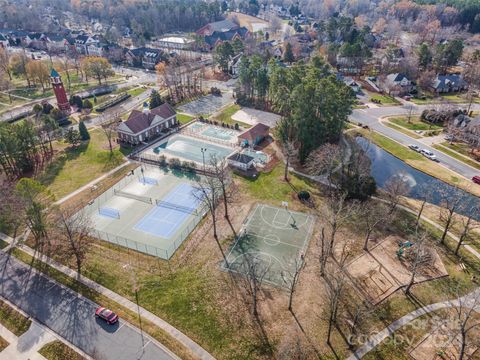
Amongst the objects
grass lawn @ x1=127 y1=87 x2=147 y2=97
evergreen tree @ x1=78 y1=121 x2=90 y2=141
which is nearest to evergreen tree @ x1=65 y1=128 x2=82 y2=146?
evergreen tree @ x1=78 y1=121 x2=90 y2=141

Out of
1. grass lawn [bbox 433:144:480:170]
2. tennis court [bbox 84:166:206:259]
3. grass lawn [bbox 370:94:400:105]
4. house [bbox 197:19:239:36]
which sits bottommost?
tennis court [bbox 84:166:206:259]

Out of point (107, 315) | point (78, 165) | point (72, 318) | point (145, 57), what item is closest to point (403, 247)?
point (107, 315)

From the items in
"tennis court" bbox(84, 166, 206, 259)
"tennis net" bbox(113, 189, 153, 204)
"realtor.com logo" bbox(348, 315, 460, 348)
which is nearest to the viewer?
"realtor.com logo" bbox(348, 315, 460, 348)

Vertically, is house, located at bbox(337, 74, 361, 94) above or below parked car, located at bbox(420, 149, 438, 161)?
above

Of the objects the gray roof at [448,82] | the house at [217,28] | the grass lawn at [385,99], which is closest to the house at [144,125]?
the grass lawn at [385,99]

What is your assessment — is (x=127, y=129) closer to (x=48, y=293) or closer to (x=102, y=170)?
(x=102, y=170)

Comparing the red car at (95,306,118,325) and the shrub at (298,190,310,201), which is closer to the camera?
the red car at (95,306,118,325)

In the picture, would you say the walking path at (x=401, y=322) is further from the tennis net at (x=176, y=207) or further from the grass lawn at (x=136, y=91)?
the grass lawn at (x=136, y=91)

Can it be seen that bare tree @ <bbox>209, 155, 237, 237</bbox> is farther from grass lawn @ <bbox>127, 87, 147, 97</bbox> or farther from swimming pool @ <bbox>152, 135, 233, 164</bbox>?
grass lawn @ <bbox>127, 87, 147, 97</bbox>

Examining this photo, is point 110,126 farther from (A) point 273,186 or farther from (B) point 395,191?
(B) point 395,191
